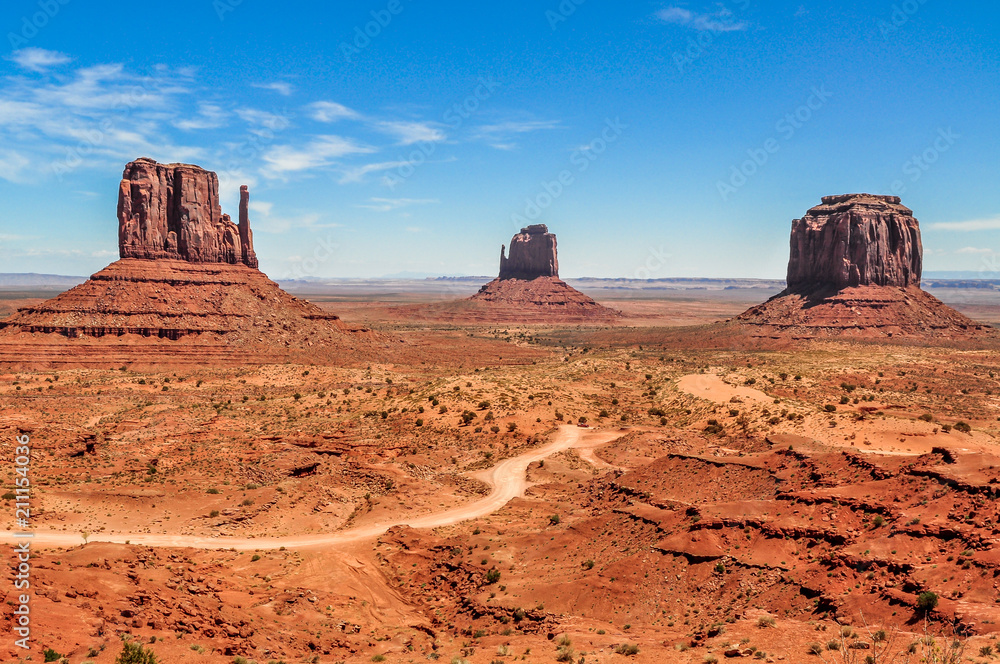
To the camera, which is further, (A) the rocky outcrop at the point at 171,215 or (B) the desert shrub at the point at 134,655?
(A) the rocky outcrop at the point at 171,215

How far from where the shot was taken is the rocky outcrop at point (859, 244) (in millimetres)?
115312

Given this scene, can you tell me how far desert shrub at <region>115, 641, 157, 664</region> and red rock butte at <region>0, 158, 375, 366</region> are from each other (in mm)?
71914

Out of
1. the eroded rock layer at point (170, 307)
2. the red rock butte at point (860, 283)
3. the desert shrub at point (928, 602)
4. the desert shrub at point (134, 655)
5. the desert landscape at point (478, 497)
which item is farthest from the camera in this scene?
the red rock butte at point (860, 283)

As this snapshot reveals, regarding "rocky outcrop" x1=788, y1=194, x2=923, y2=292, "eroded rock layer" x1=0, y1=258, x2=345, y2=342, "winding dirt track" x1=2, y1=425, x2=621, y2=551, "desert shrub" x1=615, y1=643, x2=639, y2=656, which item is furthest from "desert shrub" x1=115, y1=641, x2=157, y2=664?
"rocky outcrop" x1=788, y1=194, x2=923, y2=292

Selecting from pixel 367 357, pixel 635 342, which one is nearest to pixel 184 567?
pixel 367 357

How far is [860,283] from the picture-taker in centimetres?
11719

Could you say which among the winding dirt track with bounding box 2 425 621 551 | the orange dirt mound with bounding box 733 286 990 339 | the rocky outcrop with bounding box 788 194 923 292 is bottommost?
the winding dirt track with bounding box 2 425 621 551

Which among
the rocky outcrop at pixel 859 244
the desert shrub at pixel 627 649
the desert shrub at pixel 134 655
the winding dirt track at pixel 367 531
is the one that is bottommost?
the winding dirt track at pixel 367 531

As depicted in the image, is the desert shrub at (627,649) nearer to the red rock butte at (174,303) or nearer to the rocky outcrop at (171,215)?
the red rock butte at (174,303)

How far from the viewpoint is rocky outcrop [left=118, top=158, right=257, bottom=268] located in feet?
300

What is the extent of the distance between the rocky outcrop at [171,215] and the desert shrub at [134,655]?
3491 inches

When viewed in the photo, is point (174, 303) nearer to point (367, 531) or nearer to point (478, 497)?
point (478, 497)

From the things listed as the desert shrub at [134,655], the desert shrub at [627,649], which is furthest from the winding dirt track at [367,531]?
the desert shrub at [627,649]

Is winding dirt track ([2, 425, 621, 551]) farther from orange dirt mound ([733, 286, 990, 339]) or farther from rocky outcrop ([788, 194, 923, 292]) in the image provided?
rocky outcrop ([788, 194, 923, 292])
